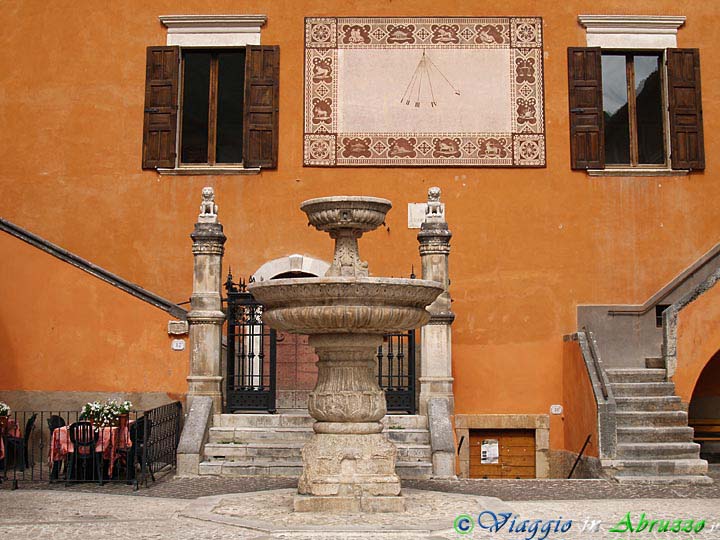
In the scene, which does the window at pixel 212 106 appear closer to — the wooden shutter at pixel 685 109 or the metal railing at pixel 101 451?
the metal railing at pixel 101 451

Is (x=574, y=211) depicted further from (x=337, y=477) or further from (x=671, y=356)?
(x=337, y=477)

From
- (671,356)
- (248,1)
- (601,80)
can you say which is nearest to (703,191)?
(601,80)

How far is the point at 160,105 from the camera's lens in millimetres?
16031

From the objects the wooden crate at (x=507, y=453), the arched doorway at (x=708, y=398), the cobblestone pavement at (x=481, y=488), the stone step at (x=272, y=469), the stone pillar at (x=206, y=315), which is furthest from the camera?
the arched doorway at (x=708, y=398)

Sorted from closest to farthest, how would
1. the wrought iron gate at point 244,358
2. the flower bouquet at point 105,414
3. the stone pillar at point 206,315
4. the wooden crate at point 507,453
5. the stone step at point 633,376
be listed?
the flower bouquet at point 105,414 < the stone pillar at point 206,315 < the wrought iron gate at point 244,358 < the stone step at point 633,376 < the wooden crate at point 507,453

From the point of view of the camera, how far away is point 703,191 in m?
15.9

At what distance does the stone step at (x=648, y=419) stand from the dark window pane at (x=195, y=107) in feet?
26.1

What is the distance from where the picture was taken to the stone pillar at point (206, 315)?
1249 cm

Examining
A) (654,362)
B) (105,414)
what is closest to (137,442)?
(105,414)

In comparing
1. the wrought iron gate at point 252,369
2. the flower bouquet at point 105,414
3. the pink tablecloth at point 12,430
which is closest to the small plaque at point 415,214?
the wrought iron gate at point 252,369

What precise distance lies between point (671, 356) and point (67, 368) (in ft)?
27.5

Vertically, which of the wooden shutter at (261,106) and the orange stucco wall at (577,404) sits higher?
the wooden shutter at (261,106)

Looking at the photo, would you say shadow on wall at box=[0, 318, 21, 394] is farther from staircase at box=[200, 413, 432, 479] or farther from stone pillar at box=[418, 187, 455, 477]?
stone pillar at box=[418, 187, 455, 477]

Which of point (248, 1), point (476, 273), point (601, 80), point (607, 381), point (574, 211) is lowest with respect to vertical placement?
point (607, 381)
